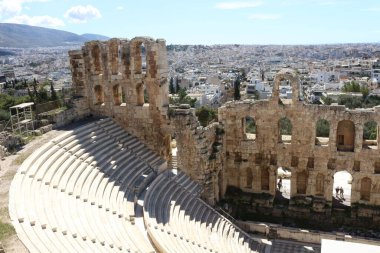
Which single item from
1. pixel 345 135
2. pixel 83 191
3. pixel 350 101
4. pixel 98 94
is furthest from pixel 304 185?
pixel 350 101

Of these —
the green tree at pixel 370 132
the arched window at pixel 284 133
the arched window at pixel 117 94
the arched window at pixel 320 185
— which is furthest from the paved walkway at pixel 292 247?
the green tree at pixel 370 132

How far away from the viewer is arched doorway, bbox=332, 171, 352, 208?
25.4 meters

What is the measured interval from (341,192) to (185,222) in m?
12.3

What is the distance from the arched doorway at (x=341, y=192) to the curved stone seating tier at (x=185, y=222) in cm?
658

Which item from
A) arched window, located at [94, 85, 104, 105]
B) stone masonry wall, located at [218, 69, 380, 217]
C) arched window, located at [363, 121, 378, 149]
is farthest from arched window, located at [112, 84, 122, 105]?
arched window, located at [363, 121, 378, 149]

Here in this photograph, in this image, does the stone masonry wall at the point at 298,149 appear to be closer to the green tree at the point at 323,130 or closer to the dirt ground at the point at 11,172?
the dirt ground at the point at 11,172

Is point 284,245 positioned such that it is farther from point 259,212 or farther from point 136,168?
point 136,168

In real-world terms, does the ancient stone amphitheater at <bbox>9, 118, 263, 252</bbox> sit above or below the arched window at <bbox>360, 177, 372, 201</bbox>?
above

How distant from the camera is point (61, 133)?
22859 millimetres

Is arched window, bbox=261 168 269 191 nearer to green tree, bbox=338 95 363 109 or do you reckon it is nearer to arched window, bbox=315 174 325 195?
arched window, bbox=315 174 325 195

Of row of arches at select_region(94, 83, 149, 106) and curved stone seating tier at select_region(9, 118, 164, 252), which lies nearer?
curved stone seating tier at select_region(9, 118, 164, 252)

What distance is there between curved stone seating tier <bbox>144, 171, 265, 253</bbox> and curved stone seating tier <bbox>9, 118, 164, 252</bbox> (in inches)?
30.8

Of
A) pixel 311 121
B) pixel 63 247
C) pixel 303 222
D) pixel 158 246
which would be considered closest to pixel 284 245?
pixel 303 222

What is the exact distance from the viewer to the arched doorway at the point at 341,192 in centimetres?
2544
